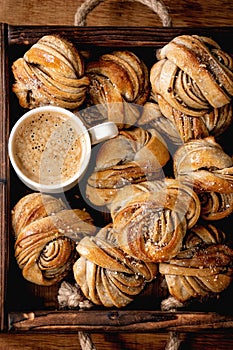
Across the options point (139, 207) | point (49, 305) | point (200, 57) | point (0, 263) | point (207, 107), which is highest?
point (200, 57)

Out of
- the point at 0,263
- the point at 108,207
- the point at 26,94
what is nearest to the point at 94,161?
the point at 108,207

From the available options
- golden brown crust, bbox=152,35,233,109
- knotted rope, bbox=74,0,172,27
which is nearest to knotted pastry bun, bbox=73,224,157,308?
golden brown crust, bbox=152,35,233,109

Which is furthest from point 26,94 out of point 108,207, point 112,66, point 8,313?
point 8,313

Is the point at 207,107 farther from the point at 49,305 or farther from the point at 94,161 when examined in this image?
the point at 49,305

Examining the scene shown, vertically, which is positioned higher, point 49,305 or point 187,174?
point 187,174

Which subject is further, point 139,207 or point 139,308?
point 139,308

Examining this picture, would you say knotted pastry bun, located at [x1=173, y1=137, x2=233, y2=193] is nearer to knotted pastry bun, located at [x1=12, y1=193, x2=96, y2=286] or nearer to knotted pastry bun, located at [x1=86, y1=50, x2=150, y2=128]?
knotted pastry bun, located at [x1=86, y1=50, x2=150, y2=128]

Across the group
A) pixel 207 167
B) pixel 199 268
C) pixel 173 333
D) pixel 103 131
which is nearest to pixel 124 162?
pixel 103 131
